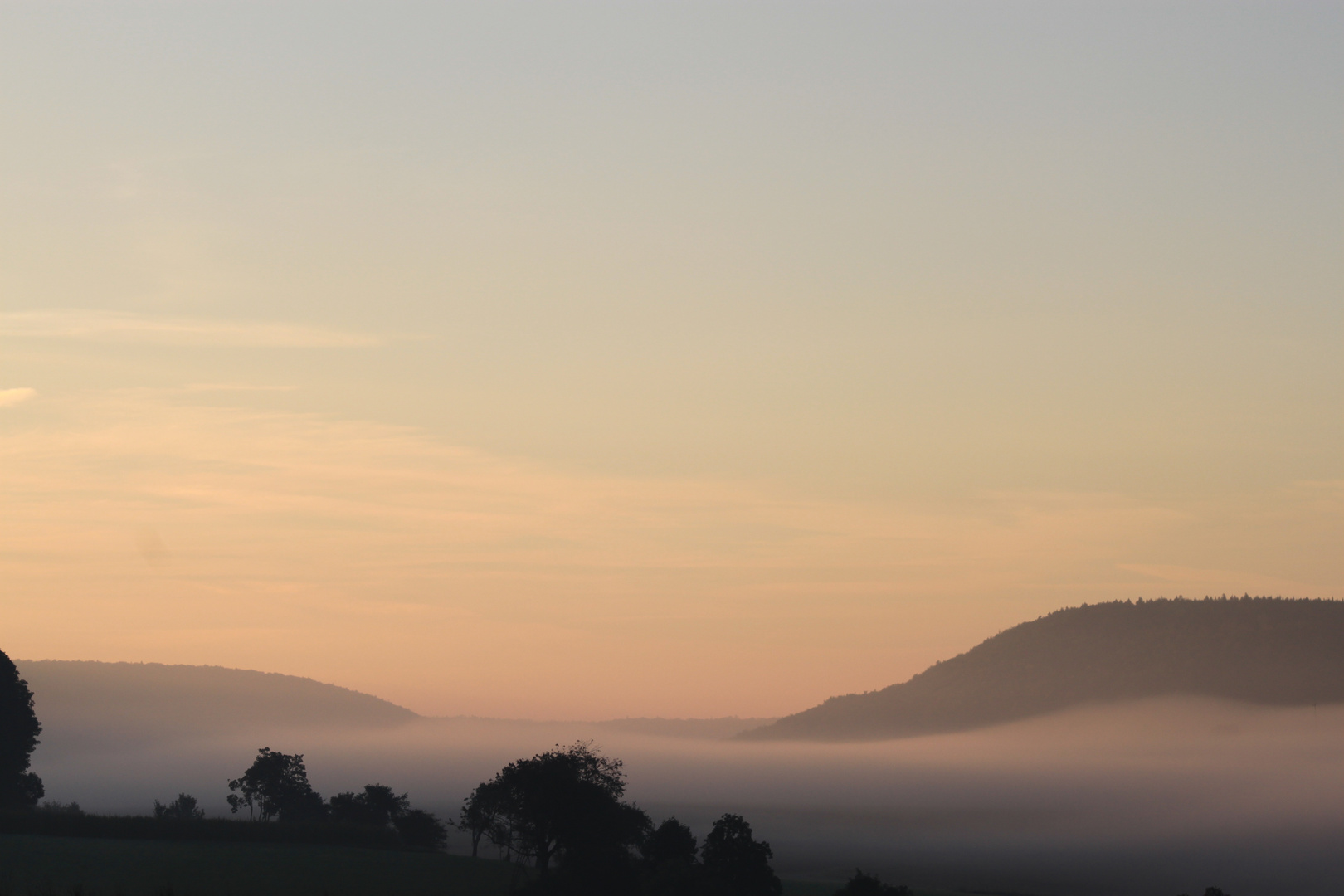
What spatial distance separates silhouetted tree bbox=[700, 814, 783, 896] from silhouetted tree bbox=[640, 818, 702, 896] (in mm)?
1995

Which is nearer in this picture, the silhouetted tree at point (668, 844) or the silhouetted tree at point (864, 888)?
the silhouetted tree at point (864, 888)

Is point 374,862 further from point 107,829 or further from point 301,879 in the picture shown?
point 107,829

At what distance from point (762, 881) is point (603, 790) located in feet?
85.2

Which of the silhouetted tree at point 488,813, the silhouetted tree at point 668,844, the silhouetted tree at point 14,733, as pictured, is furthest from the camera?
the silhouetted tree at point 14,733

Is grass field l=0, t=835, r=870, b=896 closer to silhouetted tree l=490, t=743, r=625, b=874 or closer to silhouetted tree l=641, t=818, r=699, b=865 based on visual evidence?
silhouetted tree l=490, t=743, r=625, b=874

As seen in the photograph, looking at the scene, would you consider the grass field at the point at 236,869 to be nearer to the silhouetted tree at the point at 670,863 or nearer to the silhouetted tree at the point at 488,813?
the silhouetted tree at the point at 488,813

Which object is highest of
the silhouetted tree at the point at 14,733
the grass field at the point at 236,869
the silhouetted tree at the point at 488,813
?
the silhouetted tree at the point at 14,733

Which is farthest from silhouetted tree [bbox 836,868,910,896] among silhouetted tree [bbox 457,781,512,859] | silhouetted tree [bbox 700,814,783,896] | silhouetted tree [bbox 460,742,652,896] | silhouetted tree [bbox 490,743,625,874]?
silhouetted tree [bbox 457,781,512,859]

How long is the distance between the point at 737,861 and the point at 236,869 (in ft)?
156

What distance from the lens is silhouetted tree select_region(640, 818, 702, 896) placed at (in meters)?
114

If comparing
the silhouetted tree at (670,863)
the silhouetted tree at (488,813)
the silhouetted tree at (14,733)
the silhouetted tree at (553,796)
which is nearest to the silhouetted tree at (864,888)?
the silhouetted tree at (670,863)

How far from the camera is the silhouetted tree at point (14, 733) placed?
18838cm

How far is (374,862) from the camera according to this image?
459 ft

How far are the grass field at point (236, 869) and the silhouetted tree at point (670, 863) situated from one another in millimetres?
14934
